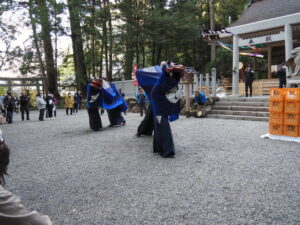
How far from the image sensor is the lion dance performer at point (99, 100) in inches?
378

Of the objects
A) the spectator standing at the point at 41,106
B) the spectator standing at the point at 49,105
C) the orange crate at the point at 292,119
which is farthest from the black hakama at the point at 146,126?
the spectator standing at the point at 49,105

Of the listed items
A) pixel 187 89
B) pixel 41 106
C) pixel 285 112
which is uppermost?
pixel 187 89

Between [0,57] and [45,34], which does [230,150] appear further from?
[0,57]

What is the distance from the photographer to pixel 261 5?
1689 centimetres

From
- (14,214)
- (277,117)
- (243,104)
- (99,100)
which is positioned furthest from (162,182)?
(243,104)

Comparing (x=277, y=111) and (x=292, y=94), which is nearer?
(x=292, y=94)

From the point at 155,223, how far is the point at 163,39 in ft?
64.7

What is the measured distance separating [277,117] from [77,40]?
737 inches

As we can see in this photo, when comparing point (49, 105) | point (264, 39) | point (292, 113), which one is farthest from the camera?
point (264, 39)

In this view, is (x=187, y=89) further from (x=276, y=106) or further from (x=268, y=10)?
(x=268, y=10)

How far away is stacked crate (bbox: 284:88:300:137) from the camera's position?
269 inches

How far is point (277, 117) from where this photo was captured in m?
7.26

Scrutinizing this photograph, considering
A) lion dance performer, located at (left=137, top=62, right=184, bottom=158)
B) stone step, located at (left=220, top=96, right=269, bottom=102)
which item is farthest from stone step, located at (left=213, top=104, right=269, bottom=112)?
lion dance performer, located at (left=137, top=62, right=184, bottom=158)

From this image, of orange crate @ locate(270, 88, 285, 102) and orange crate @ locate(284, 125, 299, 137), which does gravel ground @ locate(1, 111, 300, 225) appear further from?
orange crate @ locate(270, 88, 285, 102)
